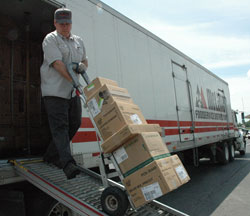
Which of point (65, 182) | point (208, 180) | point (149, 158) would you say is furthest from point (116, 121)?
point (208, 180)

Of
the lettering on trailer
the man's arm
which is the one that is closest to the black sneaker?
the man's arm

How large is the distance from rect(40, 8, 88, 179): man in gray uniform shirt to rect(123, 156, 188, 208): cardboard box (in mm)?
573

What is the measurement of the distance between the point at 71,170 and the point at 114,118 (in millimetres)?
646

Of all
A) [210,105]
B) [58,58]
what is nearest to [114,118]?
[58,58]

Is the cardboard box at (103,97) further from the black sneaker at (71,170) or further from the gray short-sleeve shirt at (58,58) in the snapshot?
the black sneaker at (71,170)

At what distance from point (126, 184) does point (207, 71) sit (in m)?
7.76

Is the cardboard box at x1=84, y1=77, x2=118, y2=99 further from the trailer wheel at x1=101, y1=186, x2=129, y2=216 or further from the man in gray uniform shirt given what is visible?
the trailer wheel at x1=101, y1=186, x2=129, y2=216

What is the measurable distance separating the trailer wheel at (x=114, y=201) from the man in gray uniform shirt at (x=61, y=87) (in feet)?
1.21

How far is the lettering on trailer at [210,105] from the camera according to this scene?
752 centimetres

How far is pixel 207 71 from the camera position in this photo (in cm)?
902

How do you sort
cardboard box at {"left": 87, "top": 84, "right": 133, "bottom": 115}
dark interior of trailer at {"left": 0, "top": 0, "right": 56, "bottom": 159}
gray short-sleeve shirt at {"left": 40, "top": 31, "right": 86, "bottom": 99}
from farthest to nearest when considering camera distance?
dark interior of trailer at {"left": 0, "top": 0, "right": 56, "bottom": 159} < gray short-sleeve shirt at {"left": 40, "top": 31, "right": 86, "bottom": 99} < cardboard box at {"left": 87, "top": 84, "right": 133, "bottom": 115}

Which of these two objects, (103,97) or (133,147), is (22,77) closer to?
(103,97)

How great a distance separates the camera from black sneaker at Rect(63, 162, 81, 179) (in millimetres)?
2283

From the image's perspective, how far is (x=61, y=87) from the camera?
2.59 metres
